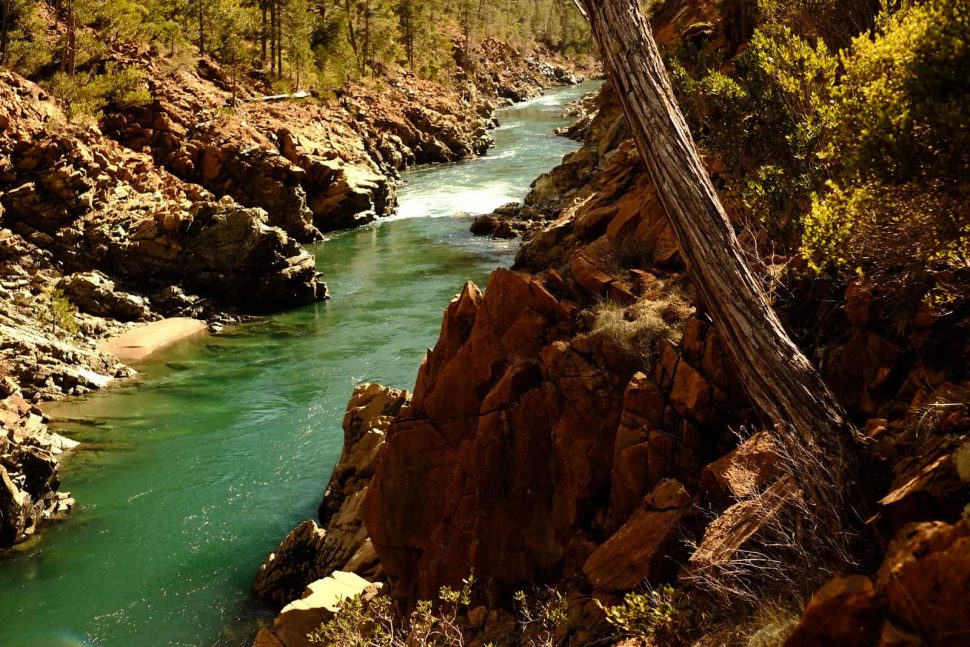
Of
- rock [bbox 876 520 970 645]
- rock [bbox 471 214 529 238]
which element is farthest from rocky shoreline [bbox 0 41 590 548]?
rock [bbox 876 520 970 645]

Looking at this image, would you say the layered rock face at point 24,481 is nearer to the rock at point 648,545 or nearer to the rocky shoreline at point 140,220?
the rocky shoreline at point 140,220

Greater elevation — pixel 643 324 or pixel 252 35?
pixel 252 35

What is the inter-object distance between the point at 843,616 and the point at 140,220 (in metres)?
27.4

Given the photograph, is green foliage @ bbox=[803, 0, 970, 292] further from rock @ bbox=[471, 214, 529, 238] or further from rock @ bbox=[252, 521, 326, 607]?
rock @ bbox=[471, 214, 529, 238]

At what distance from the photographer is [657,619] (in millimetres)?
6027

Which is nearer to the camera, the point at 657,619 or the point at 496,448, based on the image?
the point at 657,619

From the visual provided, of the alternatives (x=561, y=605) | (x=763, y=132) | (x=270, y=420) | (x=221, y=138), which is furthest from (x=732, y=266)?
(x=221, y=138)

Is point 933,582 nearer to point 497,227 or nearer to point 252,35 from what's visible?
point 497,227

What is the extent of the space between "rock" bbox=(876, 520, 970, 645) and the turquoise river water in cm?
1091

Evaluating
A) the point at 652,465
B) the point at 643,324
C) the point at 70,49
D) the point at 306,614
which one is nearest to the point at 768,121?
the point at 643,324

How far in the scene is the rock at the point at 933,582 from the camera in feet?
11.7

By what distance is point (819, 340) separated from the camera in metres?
7.71

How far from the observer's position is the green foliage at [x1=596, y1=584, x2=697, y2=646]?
591 cm

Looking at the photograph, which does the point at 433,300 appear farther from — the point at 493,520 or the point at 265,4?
the point at 265,4
